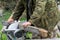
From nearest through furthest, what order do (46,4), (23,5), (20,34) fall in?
(20,34) < (46,4) < (23,5)

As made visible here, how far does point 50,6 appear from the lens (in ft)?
12.6

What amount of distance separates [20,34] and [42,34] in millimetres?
250

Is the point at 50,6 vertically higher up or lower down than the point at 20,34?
higher up

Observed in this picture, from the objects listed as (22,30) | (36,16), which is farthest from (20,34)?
(36,16)

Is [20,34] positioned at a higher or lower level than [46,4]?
lower

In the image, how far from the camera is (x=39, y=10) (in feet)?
11.6

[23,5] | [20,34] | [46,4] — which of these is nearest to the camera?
[20,34]

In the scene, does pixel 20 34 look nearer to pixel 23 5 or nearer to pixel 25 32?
pixel 25 32

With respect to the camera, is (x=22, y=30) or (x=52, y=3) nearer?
(x=22, y=30)

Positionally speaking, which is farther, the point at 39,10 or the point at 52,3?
the point at 52,3

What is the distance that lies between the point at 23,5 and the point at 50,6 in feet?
1.75

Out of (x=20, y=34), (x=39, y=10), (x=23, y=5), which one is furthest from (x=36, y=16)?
(x=23, y=5)

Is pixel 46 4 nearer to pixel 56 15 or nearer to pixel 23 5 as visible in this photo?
pixel 56 15

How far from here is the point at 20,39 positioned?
135 inches
